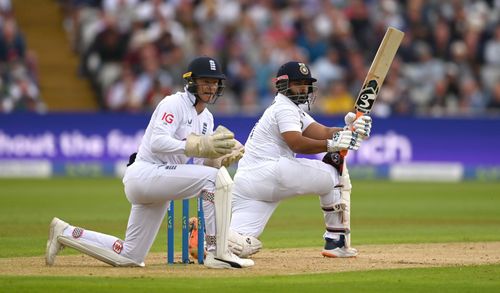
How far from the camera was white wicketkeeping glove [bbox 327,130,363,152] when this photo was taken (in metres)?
9.20

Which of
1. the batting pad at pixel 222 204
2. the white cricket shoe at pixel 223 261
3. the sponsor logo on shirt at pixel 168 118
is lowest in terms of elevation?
the white cricket shoe at pixel 223 261

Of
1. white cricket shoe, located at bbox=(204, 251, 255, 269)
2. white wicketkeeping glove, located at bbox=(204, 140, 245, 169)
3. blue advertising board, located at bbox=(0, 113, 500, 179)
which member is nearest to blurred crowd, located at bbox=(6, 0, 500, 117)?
blue advertising board, located at bbox=(0, 113, 500, 179)

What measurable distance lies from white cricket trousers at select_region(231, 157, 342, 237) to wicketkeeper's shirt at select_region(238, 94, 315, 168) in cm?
9

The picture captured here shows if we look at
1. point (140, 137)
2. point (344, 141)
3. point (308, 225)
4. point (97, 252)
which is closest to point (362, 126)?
point (344, 141)

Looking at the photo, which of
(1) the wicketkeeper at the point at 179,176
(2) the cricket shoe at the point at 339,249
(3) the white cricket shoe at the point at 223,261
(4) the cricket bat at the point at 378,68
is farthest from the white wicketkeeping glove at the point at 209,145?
(2) the cricket shoe at the point at 339,249

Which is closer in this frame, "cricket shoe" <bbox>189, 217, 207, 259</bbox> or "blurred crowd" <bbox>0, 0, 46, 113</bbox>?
"cricket shoe" <bbox>189, 217, 207, 259</bbox>

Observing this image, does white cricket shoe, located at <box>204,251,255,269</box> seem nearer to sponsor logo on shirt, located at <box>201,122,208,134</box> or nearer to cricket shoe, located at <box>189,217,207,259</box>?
cricket shoe, located at <box>189,217,207,259</box>

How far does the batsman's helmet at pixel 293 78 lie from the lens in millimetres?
9594

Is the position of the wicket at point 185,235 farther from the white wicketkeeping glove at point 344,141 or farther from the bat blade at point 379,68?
the bat blade at point 379,68

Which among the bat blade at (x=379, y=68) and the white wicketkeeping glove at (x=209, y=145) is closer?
the white wicketkeeping glove at (x=209, y=145)

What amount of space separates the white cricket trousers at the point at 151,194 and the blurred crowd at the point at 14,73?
42.2ft

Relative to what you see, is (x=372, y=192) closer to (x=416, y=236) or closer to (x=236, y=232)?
(x=416, y=236)

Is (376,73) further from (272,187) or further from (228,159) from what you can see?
(228,159)

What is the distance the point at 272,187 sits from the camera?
9508 mm
